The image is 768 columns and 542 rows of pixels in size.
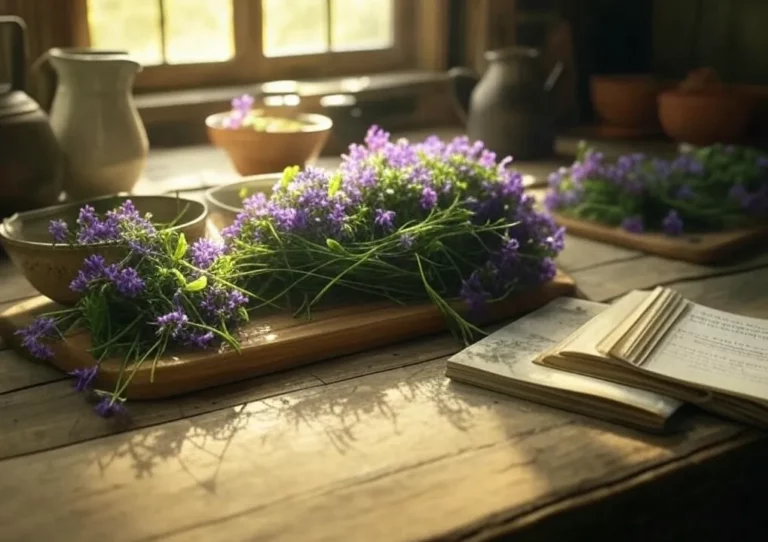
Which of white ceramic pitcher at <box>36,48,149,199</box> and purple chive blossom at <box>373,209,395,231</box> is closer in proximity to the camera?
purple chive blossom at <box>373,209,395,231</box>

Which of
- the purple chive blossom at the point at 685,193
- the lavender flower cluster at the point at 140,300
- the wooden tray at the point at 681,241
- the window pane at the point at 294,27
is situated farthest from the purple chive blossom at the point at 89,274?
the window pane at the point at 294,27

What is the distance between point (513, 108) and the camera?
6.00ft

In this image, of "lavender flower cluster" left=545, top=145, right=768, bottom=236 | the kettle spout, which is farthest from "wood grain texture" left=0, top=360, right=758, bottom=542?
the kettle spout

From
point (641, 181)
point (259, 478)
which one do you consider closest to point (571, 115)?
point (641, 181)

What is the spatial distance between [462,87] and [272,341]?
1094 millimetres

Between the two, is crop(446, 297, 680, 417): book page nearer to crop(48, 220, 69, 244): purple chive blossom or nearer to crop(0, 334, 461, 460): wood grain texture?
crop(0, 334, 461, 460): wood grain texture

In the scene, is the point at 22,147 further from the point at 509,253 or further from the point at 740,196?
the point at 740,196

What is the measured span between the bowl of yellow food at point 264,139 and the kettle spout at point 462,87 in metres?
0.39

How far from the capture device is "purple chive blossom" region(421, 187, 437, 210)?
110 cm

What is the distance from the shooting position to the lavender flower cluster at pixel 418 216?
1.05 meters

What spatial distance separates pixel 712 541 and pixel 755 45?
1.59 metres

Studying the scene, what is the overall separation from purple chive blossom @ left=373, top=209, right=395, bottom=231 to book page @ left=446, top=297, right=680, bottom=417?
17 cm

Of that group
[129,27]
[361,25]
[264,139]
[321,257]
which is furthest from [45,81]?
[361,25]

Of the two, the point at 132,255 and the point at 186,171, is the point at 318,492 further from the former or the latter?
the point at 186,171
